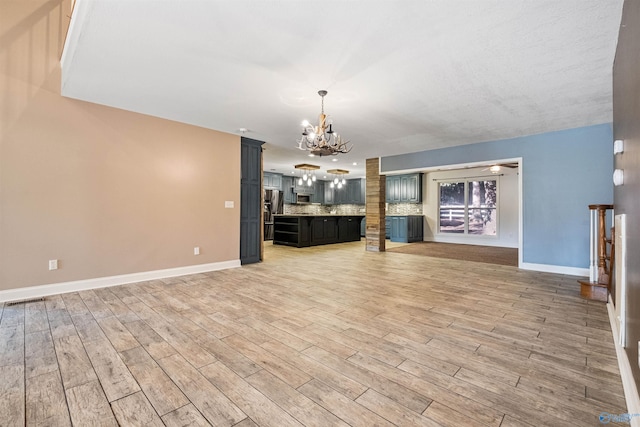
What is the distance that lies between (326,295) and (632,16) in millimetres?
3396

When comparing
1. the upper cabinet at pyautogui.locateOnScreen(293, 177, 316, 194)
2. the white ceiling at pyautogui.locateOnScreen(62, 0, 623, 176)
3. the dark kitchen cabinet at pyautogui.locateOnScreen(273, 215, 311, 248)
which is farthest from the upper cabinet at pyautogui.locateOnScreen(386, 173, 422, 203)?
the white ceiling at pyautogui.locateOnScreen(62, 0, 623, 176)

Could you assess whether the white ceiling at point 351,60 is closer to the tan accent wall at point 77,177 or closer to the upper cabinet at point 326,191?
the tan accent wall at point 77,177

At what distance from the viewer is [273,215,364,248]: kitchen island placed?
26.9 feet

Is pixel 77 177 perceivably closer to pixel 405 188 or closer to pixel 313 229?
pixel 313 229

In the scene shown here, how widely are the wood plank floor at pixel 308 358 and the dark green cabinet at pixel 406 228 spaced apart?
566cm

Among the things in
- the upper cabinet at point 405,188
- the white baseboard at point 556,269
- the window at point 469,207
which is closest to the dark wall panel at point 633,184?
the white baseboard at point 556,269

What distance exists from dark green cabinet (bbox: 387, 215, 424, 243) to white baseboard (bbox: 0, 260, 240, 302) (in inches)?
247

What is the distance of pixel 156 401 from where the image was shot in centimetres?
158

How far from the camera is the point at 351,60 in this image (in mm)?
2709

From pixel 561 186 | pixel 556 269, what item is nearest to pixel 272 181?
pixel 561 186

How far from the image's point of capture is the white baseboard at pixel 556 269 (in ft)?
15.5

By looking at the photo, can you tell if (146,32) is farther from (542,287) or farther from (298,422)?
(542,287)

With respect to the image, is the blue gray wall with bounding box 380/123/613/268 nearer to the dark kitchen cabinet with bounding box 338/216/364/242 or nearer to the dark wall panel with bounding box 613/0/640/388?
→ the dark wall panel with bounding box 613/0/640/388

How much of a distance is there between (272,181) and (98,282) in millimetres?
6930
